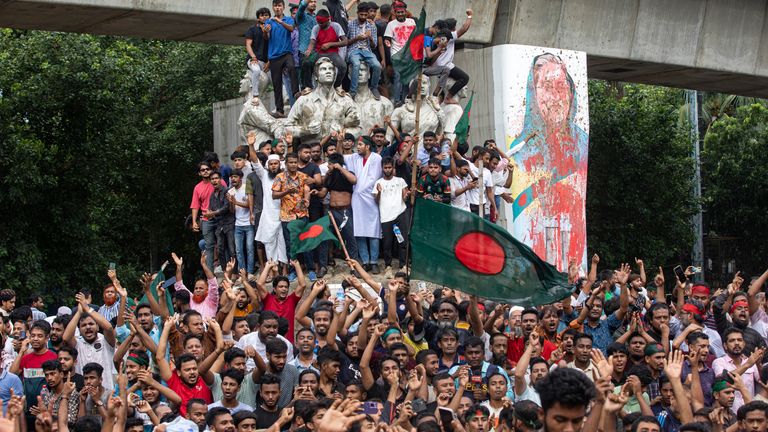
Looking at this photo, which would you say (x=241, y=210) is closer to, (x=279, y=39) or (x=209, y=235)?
(x=209, y=235)

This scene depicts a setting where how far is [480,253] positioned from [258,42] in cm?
724

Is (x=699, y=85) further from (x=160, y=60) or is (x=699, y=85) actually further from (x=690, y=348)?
(x=690, y=348)

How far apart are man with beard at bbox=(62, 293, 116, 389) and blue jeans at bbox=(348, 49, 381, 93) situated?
6566 mm

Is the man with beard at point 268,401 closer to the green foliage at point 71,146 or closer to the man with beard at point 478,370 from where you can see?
the man with beard at point 478,370

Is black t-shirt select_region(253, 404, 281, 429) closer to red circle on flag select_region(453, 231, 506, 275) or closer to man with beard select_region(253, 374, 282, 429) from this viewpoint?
man with beard select_region(253, 374, 282, 429)

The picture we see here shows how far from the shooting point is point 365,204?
14734mm

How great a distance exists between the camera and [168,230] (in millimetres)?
26828

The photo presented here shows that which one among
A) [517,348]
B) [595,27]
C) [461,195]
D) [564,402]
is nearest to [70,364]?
[517,348]

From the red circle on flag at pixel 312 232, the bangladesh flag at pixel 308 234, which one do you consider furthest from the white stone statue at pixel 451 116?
the red circle on flag at pixel 312 232

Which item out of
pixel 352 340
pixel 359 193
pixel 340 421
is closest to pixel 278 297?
pixel 352 340

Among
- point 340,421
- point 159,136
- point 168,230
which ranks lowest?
point 168,230

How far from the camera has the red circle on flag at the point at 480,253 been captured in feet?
33.7

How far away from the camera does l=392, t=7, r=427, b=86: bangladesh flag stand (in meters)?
13.8

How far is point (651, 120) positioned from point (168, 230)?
10177 millimetres
